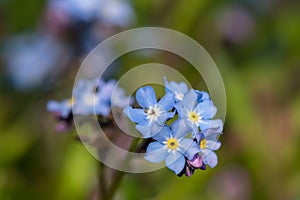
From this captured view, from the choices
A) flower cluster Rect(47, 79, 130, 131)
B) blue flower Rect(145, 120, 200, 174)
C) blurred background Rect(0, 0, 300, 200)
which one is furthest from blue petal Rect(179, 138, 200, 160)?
blurred background Rect(0, 0, 300, 200)

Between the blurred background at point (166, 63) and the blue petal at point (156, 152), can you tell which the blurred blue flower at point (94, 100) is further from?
the blurred background at point (166, 63)

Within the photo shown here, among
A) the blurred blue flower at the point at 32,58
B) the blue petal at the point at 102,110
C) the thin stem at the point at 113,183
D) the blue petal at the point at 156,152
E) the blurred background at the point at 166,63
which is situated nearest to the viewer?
the blue petal at the point at 156,152

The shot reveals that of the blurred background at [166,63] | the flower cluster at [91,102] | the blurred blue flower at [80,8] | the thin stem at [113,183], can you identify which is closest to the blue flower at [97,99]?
the flower cluster at [91,102]

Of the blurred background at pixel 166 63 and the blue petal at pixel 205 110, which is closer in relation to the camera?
the blue petal at pixel 205 110

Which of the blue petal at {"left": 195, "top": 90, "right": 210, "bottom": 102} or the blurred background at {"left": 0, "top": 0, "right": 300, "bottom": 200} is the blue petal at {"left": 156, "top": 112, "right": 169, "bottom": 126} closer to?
the blue petal at {"left": 195, "top": 90, "right": 210, "bottom": 102}

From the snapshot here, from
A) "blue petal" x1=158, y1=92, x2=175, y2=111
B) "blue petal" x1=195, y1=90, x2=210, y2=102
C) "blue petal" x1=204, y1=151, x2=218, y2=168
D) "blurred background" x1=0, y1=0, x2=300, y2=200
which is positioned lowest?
"blue petal" x1=204, y1=151, x2=218, y2=168

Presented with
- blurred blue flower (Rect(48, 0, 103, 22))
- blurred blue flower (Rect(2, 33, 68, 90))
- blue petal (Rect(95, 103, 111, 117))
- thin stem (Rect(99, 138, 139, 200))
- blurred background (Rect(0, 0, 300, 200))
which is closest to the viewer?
thin stem (Rect(99, 138, 139, 200))
